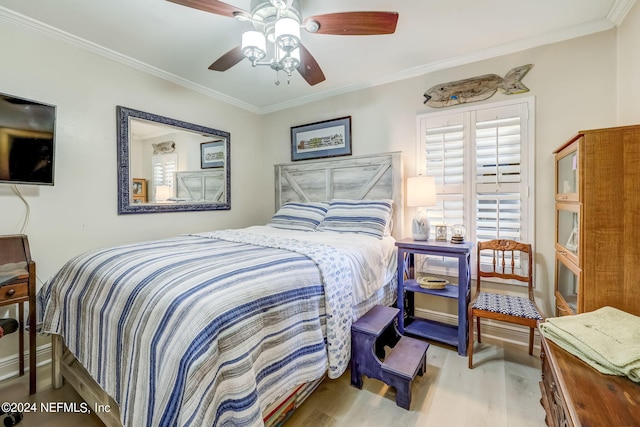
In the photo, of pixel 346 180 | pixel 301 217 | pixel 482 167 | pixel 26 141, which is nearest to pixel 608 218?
pixel 482 167

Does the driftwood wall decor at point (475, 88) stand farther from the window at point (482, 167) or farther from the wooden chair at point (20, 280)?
the wooden chair at point (20, 280)

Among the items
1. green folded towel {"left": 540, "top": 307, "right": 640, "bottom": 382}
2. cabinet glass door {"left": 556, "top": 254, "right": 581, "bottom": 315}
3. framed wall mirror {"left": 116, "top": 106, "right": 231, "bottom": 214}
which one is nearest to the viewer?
green folded towel {"left": 540, "top": 307, "right": 640, "bottom": 382}

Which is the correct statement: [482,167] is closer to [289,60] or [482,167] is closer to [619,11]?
[619,11]

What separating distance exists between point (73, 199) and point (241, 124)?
2082 mm

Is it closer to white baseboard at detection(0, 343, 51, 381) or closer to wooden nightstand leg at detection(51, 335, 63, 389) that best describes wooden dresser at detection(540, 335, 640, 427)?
wooden nightstand leg at detection(51, 335, 63, 389)

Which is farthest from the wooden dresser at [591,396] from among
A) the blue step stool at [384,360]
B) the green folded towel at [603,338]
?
the blue step stool at [384,360]

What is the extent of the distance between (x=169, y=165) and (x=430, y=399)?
10.1ft

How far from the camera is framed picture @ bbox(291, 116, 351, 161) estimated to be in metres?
3.27

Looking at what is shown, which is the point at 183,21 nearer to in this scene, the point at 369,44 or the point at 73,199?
the point at 369,44

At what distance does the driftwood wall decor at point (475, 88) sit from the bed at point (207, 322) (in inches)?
62.6

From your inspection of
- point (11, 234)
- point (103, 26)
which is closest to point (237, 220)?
point (11, 234)

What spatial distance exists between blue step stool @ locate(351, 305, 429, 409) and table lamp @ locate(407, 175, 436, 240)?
938mm

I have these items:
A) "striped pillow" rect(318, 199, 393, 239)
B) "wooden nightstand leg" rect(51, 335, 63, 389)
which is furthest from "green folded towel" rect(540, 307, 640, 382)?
"wooden nightstand leg" rect(51, 335, 63, 389)

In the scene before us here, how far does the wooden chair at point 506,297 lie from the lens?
187cm
